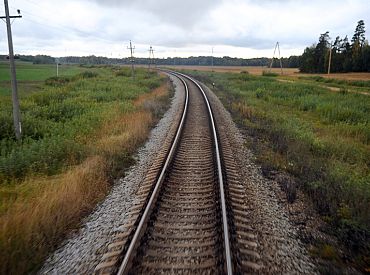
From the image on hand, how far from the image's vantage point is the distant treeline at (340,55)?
78.5m

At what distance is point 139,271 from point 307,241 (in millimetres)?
3153

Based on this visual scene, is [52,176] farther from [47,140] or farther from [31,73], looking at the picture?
[31,73]

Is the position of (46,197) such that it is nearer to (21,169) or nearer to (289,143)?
(21,169)

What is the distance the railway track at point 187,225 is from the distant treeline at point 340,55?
286 ft

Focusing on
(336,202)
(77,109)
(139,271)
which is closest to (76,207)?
(139,271)

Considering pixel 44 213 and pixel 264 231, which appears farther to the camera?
pixel 44 213

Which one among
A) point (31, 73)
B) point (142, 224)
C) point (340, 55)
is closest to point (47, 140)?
point (142, 224)

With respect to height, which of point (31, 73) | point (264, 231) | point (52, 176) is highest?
point (31, 73)

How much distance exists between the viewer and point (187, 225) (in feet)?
17.5

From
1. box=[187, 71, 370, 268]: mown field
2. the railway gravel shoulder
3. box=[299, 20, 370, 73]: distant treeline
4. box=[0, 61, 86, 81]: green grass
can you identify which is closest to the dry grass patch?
the railway gravel shoulder

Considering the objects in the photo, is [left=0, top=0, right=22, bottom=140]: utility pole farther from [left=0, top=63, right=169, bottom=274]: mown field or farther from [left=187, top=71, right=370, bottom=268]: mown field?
[left=187, top=71, right=370, bottom=268]: mown field

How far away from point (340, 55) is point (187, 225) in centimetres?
9616

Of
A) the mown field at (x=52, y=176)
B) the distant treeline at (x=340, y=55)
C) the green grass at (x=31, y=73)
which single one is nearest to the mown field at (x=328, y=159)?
the mown field at (x=52, y=176)

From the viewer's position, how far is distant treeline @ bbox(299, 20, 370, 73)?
78.5 m
